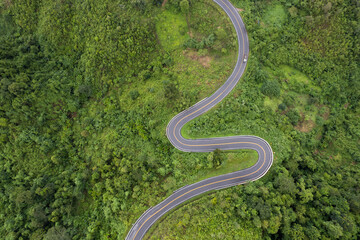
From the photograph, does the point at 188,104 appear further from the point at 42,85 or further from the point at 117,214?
the point at 42,85

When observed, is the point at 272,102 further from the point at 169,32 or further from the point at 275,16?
the point at 169,32

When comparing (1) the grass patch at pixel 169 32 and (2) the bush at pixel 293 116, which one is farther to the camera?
(1) the grass patch at pixel 169 32

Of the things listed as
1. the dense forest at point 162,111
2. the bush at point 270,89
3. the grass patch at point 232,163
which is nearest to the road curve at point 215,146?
the grass patch at point 232,163

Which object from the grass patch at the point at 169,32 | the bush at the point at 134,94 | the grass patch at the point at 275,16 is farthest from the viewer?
the grass patch at the point at 275,16

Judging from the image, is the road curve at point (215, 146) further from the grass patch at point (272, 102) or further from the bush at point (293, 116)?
the bush at point (293, 116)

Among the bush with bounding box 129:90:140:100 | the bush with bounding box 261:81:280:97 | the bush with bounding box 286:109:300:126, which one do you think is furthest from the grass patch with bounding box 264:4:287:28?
the bush with bounding box 129:90:140:100
